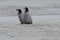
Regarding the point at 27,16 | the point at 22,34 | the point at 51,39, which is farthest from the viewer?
the point at 27,16

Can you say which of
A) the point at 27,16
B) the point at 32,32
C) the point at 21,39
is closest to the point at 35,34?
the point at 32,32

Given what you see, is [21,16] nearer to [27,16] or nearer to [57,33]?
[27,16]

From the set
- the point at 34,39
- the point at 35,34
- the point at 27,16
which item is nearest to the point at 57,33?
the point at 35,34

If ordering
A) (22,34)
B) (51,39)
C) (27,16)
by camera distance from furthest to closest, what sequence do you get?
(27,16) < (22,34) < (51,39)

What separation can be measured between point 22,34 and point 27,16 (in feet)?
11.0

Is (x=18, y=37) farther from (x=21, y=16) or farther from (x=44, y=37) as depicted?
(x=21, y=16)

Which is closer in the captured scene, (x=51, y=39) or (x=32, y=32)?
(x=51, y=39)

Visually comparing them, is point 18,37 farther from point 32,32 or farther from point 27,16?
point 27,16

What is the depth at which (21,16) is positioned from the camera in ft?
46.9

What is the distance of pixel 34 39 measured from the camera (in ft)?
30.7

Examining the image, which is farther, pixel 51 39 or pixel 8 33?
pixel 8 33

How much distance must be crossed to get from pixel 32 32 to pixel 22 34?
24.4 inches

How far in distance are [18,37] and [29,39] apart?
505mm

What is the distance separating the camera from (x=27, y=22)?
13867 mm
